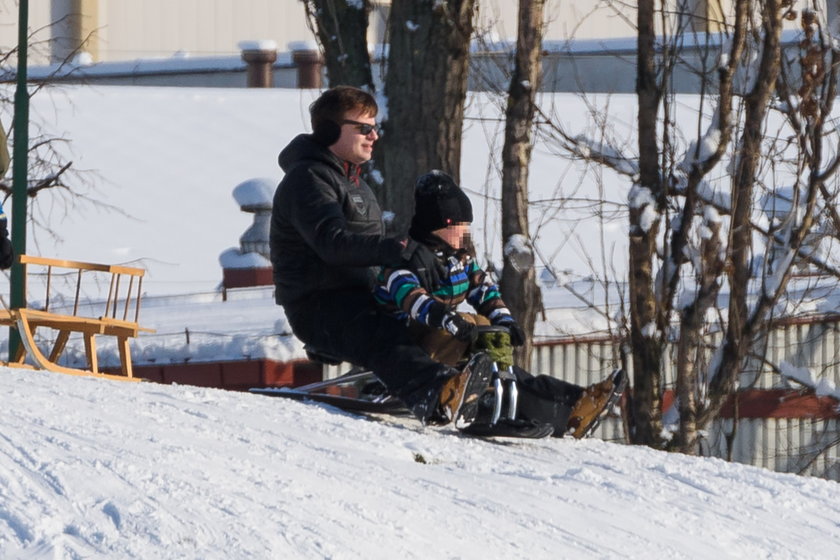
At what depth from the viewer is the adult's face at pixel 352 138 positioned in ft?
21.1

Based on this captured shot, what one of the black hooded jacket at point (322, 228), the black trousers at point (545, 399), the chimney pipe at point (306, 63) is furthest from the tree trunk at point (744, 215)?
the chimney pipe at point (306, 63)

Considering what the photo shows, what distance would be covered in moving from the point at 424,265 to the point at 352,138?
68 centimetres

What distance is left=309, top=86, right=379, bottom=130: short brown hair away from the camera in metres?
6.41

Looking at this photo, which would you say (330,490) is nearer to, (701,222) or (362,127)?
(362,127)

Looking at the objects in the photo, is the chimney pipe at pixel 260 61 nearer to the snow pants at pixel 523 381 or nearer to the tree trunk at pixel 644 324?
the tree trunk at pixel 644 324

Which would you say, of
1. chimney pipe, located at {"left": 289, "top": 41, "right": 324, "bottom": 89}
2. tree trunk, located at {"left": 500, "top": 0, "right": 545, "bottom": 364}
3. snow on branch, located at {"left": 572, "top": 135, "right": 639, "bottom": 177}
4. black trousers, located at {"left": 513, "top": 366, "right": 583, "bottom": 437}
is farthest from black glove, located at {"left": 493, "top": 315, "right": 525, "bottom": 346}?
chimney pipe, located at {"left": 289, "top": 41, "right": 324, "bottom": 89}

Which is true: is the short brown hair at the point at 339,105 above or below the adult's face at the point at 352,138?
above

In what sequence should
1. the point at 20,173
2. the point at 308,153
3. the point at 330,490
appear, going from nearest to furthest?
the point at 330,490 < the point at 308,153 < the point at 20,173

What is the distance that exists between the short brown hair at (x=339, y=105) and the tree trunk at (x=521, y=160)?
2.99 metres

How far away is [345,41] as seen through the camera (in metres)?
9.55

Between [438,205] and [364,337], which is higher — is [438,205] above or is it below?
above

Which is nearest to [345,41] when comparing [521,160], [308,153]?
[521,160]

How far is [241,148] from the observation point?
23.2m

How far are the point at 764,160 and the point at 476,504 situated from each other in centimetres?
681
